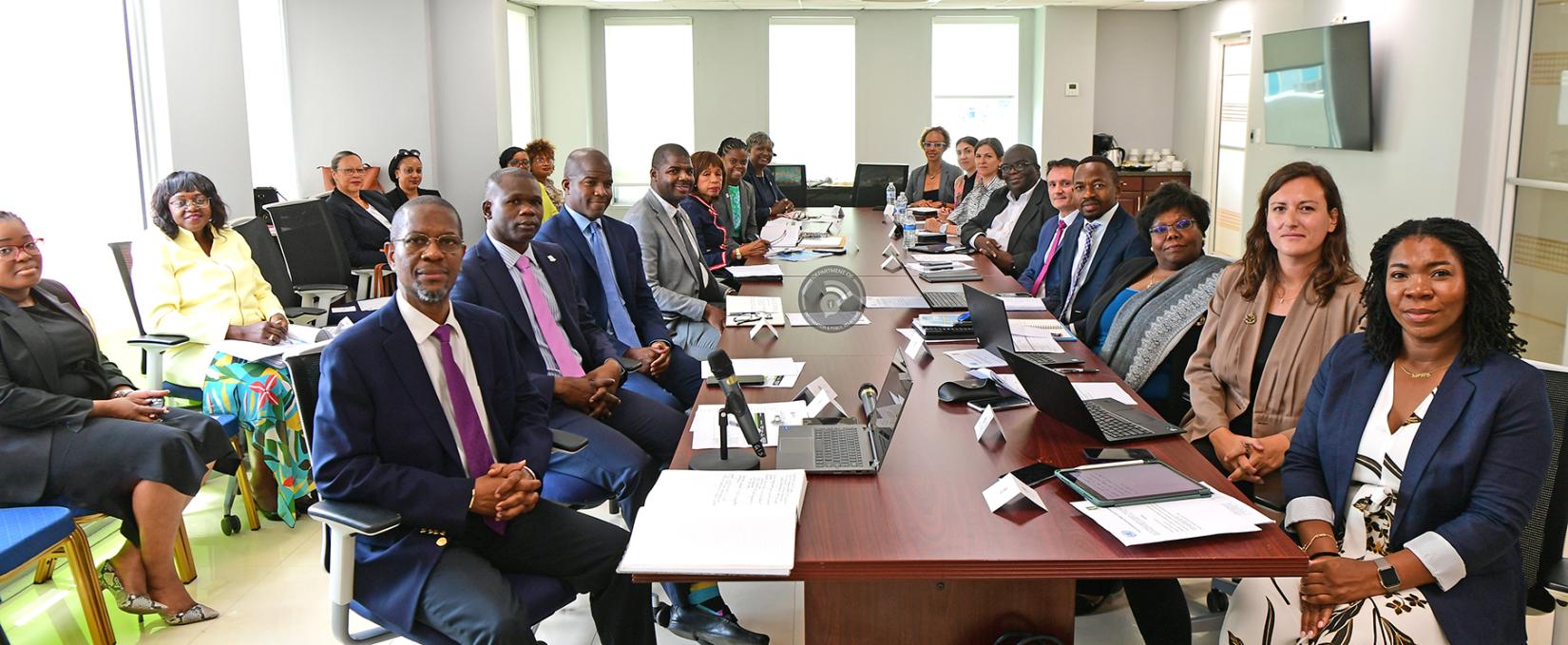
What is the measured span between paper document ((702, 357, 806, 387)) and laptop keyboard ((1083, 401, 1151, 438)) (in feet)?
2.66

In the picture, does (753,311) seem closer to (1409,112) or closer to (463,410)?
(463,410)

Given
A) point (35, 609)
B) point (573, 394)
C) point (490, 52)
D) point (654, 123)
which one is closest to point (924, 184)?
point (490, 52)

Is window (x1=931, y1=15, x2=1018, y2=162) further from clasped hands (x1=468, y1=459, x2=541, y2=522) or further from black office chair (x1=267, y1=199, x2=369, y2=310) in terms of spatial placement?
clasped hands (x1=468, y1=459, x2=541, y2=522)

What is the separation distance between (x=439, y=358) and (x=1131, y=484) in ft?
4.90

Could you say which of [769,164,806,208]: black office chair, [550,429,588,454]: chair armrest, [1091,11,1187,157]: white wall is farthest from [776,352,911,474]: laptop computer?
[1091,11,1187,157]: white wall

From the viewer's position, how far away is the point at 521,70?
12.3m

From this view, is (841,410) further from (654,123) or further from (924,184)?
(654,123)

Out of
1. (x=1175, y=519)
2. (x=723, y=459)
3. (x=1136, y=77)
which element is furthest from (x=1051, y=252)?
(x=1136, y=77)

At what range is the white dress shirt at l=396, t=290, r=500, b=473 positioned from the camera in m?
2.46

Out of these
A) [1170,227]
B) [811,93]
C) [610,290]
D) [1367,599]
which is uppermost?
[811,93]

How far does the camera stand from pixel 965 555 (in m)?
1.87

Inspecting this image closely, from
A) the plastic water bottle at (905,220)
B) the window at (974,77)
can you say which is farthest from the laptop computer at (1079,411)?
the window at (974,77)

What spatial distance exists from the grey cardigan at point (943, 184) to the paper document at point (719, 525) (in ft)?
22.8

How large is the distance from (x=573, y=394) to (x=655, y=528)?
4.84 feet
